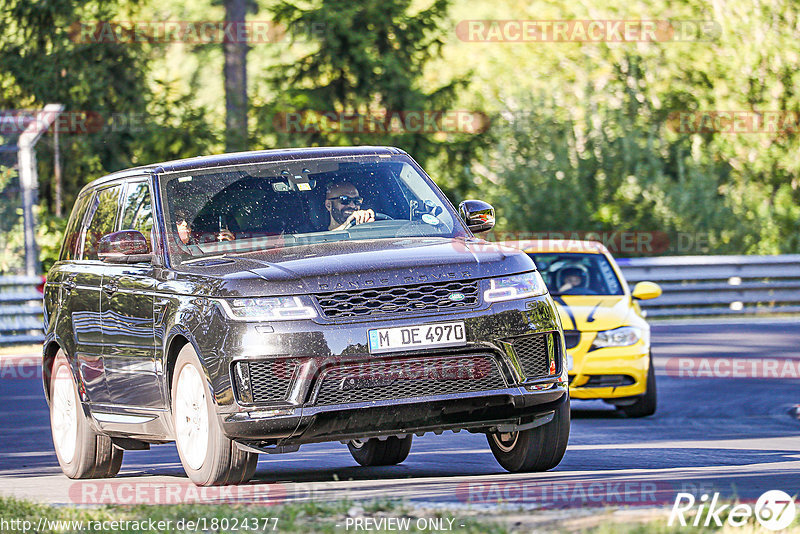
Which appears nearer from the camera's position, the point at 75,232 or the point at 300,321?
the point at 300,321

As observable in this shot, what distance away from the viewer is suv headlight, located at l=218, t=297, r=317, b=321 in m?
7.62

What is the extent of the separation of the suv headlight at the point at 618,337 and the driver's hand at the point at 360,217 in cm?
525

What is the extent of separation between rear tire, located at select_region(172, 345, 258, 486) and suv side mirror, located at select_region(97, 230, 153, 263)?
850 mm

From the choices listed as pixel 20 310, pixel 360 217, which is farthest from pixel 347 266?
pixel 20 310

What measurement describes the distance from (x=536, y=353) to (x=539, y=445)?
0.77 m

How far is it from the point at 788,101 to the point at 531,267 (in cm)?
2805

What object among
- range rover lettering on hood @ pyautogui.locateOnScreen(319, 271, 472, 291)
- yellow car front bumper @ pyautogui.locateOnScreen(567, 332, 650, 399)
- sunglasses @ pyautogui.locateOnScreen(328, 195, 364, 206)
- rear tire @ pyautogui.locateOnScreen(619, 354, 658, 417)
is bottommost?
rear tire @ pyautogui.locateOnScreen(619, 354, 658, 417)

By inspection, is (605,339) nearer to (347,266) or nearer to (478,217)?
(478,217)

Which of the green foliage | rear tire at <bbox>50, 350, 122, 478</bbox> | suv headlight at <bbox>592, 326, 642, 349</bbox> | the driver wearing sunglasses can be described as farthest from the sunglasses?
the green foliage

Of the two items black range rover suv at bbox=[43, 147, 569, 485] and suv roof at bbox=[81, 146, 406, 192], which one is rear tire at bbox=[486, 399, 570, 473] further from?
suv roof at bbox=[81, 146, 406, 192]

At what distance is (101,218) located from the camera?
10195 mm

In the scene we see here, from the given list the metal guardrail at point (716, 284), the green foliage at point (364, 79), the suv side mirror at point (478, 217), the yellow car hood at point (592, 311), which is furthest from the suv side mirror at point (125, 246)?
the green foliage at point (364, 79)

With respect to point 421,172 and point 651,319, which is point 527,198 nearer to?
point 651,319

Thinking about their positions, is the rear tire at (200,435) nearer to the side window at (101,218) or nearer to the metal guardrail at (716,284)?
the side window at (101,218)
